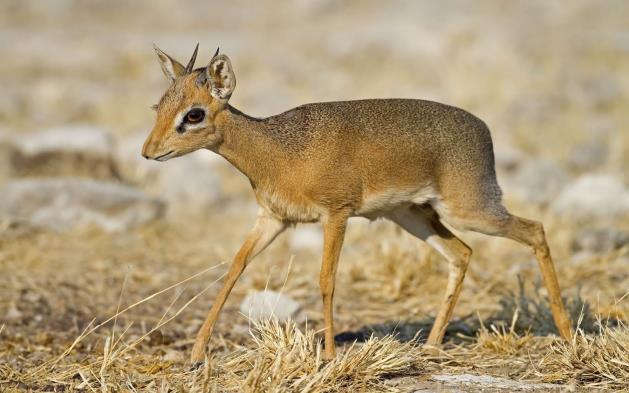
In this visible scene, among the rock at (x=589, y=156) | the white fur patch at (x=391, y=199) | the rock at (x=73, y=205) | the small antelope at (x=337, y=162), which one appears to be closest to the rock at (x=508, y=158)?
the rock at (x=589, y=156)

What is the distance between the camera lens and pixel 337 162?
5.51 meters

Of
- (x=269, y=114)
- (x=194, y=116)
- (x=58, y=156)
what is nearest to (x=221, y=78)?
(x=194, y=116)

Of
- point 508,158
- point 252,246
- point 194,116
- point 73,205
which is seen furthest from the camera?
point 508,158

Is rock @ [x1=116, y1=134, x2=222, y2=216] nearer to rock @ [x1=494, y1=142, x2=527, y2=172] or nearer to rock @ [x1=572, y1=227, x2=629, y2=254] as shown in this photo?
rock @ [x1=494, y1=142, x2=527, y2=172]

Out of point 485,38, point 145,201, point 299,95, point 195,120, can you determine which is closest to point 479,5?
point 485,38

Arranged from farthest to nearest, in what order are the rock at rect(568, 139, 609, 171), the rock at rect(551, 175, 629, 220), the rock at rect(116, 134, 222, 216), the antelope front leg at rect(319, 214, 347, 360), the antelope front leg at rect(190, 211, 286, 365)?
1. the rock at rect(568, 139, 609, 171)
2. the rock at rect(116, 134, 222, 216)
3. the rock at rect(551, 175, 629, 220)
4. the antelope front leg at rect(190, 211, 286, 365)
5. the antelope front leg at rect(319, 214, 347, 360)

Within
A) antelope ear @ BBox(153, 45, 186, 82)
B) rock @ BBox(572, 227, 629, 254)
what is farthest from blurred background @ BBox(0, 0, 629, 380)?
antelope ear @ BBox(153, 45, 186, 82)

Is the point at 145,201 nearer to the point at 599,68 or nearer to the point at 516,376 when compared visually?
the point at 516,376

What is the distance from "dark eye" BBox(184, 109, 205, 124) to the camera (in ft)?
17.2

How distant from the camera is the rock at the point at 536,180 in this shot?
1019 centimetres

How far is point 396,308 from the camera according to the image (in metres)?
7.08

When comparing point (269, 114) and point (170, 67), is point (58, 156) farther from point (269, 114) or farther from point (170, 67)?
point (170, 67)

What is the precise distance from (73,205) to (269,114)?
16.9 ft

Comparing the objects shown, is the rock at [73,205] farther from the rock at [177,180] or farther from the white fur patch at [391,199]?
the white fur patch at [391,199]
